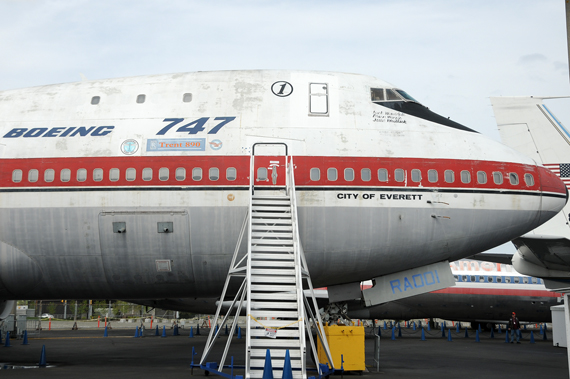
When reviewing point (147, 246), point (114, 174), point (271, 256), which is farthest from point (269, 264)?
point (114, 174)

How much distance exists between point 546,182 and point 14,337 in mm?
28773

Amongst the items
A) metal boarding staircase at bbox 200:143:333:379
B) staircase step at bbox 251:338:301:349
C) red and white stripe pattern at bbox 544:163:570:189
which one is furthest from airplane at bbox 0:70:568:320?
red and white stripe pattern at bbox 544:163:570:189

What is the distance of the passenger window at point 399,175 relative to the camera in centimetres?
1381

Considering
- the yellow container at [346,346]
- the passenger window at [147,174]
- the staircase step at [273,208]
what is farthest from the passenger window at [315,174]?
the passenger window at [147,174]

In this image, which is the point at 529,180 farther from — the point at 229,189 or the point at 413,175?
the point at 229,189

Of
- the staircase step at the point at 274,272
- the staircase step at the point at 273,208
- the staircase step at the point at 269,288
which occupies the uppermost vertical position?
the staircase step at the point at 273,208

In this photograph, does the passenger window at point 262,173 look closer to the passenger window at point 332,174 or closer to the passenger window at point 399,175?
the passenger window at point 332,174

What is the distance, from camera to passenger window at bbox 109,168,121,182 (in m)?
Result: 13.8

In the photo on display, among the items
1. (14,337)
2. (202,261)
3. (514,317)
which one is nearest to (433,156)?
(202,261)

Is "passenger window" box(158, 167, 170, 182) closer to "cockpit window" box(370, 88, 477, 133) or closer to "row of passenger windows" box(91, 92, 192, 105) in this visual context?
"row of passenger windows" box(91, 92, 192, 105)

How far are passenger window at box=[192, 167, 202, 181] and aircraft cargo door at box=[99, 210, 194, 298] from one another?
900 mm

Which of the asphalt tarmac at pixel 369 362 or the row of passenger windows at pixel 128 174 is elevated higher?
Result: the row of passenger windows at pixel 128 174

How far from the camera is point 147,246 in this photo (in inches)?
545

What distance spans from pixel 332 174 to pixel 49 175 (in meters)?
7.08
